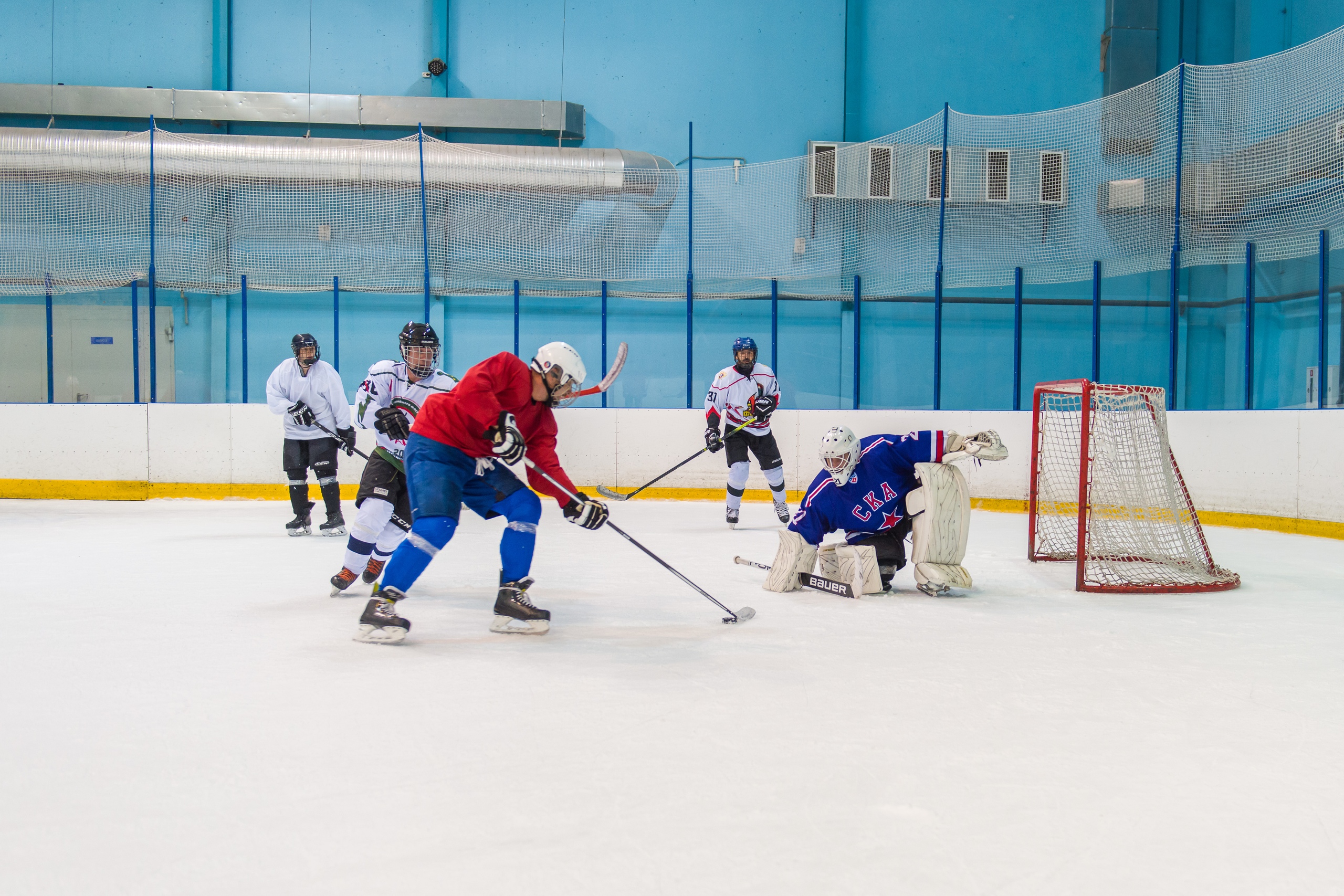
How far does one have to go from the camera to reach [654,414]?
24.8ft

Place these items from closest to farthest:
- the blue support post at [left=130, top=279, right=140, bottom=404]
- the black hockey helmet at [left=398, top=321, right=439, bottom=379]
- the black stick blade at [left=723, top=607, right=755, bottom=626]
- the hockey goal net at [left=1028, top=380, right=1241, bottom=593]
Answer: the black stick blade at [left=723, top=607, right=755, bottom=626], the black hockey helmet at [left=398, top=321, right=439, bottom=379], the hockey goal net at [left=1028, top=380, right=1241, bottom=593], the blue support post at [left=130, top=279, right=140, bottom=404]

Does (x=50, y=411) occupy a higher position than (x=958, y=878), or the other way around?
(x=50, y=411)

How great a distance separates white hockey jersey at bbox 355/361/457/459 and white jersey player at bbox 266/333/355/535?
1.62m

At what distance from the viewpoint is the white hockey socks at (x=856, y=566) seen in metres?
3.47

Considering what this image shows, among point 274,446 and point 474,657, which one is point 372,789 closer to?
point 474,657

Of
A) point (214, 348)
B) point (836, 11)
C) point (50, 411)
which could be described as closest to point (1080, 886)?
point (50, 411)

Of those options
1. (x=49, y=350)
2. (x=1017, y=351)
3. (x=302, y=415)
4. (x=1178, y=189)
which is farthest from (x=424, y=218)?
(x=1178, y=189)

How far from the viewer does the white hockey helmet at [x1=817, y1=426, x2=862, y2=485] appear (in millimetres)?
3451

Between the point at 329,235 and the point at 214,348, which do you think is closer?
the point at 329,235

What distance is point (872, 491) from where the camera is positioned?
3553 millimetres

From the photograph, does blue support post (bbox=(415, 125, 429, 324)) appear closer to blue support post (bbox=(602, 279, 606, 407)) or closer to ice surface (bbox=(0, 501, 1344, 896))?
blue support post (bbox=(602, 279, 606, 407))

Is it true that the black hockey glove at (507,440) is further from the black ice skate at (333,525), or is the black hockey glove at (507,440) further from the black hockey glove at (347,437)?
the black ice skate at (333,525)

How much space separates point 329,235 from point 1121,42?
819 centimetres

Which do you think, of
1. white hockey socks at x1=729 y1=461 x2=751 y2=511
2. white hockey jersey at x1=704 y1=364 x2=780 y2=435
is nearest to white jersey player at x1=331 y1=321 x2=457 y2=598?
white hockey jersey at x1=704 y1=364 x2=780 y2=435
